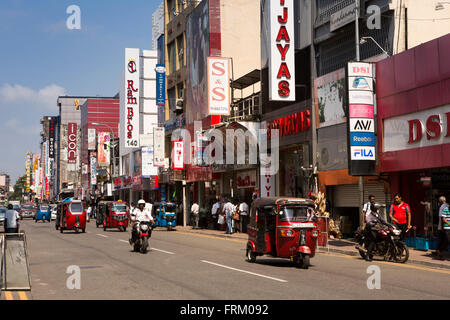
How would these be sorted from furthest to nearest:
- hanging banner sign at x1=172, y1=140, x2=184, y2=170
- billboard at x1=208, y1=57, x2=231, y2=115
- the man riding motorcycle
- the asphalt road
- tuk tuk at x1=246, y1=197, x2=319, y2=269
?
1. hanging banner sign at x1=172, y1=140, x2=184, y2=170
2. billboard at x1=208, y1=57, x2=231, y2=115
3. the man riding motorcycle
4. tuk tuk at x1=246, y1=197, x2=319, y2=269
5. the asphalt road

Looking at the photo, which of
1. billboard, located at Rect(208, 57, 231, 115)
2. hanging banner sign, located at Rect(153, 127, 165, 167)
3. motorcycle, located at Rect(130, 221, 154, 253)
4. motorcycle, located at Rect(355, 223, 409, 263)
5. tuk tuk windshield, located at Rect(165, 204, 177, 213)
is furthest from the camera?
hanging banner sign, located at Rect(153, 127, 165, 167)

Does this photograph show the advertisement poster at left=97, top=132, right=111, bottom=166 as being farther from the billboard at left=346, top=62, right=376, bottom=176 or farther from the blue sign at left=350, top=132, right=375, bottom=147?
the blue sign at left=350, top=132, right=375, bottom=147

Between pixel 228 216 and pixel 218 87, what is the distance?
9.02 metres

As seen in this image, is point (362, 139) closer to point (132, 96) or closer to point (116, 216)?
point (116, 216)

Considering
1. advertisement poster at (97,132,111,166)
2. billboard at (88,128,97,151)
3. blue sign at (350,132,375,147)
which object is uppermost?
billboard at (88,128,97,151)

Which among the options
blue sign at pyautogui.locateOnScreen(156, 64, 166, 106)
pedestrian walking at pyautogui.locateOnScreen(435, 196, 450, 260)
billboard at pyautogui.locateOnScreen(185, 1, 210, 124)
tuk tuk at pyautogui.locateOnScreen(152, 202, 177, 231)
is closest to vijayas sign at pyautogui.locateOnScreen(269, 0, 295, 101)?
pedestrian walking at pyautogui.locateOnScreen(435, 196, 450, 260)

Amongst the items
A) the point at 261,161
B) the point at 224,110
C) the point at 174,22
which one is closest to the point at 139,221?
the point at 261,161

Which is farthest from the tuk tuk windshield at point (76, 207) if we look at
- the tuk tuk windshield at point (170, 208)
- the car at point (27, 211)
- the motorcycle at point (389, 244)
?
the car at point (27, 211)

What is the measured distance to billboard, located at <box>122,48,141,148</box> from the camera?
209 ft

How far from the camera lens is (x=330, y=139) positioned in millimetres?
27453

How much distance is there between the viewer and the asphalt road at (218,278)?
427 inches

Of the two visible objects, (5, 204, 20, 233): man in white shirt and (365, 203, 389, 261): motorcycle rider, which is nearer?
(365, 203, 389, 261): motorcycle rider

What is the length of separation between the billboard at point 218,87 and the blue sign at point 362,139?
53.0ft

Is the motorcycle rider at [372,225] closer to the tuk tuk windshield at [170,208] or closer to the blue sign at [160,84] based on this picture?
the tuk tuk windshield at [170,208]
